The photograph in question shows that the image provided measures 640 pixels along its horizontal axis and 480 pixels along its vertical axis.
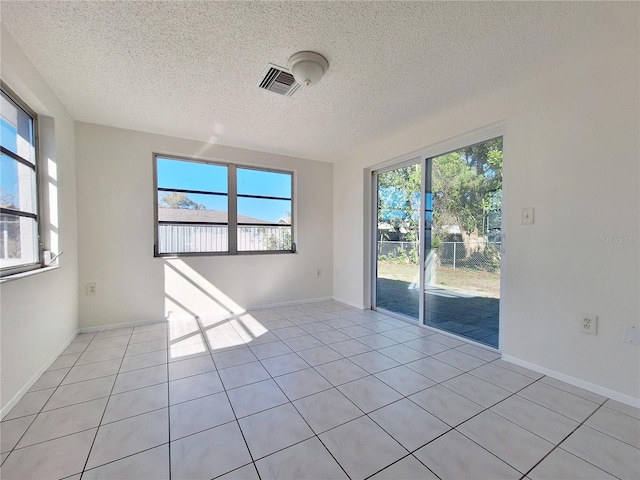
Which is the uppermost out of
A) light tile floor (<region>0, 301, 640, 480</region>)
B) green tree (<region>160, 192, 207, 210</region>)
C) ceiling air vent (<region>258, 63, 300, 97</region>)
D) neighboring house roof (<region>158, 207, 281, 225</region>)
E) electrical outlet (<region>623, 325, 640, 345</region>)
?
ceiling air vent (<region>258, 63, 300, 97</region>)

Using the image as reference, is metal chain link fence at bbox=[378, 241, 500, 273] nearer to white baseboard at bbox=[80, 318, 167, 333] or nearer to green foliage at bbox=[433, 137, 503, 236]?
green foliage at bbox=[433, 137, 503, 236]

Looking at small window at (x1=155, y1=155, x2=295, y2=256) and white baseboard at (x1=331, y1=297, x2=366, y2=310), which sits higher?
small window at (x1=155, y1=155, x2=295, y2=256)

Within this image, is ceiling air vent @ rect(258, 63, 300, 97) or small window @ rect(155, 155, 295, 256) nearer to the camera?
ceiling air vent @ rect(258, 63, 300, 97)

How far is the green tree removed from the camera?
3.54 m

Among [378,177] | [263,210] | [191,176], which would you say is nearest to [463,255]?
[378,177]

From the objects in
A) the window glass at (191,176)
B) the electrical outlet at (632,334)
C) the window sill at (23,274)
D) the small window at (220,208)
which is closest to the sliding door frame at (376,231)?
the small window at (220,208)

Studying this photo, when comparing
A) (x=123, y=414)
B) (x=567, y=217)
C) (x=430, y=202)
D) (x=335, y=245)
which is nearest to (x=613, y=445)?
(x=567, y=217)

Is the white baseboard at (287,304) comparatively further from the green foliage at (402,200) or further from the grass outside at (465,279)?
the green foliage at (402,200)

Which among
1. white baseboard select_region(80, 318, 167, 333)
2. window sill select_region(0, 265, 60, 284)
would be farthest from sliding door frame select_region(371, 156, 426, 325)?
window sill select_region(0, 265, 60, 284)

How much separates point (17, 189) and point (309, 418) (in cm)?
269

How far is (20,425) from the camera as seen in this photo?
5.14ft

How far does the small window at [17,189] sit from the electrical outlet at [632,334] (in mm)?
A: 4067

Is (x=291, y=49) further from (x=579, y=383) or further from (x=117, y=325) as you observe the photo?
(x=117, y=325)

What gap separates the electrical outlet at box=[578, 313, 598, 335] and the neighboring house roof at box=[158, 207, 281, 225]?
3.78 meters
